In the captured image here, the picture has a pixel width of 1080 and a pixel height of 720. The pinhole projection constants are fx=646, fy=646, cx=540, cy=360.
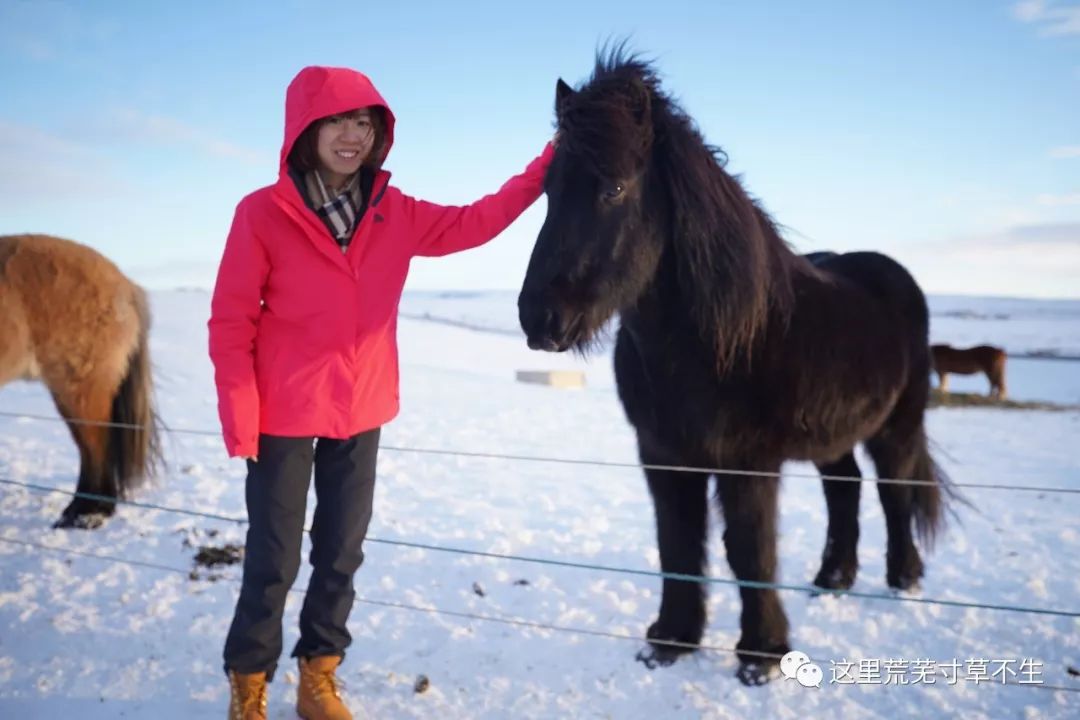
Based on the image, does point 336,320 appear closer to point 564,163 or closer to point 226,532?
point 564,163

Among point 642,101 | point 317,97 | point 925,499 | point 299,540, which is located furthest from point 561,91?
point 925,499

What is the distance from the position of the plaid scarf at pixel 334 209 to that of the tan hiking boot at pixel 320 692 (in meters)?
1.42

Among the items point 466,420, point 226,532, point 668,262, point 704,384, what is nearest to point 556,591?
point 704,384

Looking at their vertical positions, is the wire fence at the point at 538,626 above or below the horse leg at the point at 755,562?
below

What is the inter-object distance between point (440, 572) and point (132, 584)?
1554 millimetres

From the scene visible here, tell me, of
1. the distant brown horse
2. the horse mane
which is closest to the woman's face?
the horse mane

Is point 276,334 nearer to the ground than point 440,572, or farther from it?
farther from it

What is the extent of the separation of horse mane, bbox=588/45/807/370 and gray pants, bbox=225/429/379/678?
4.08 ft

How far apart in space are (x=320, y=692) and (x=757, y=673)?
5.34 ft

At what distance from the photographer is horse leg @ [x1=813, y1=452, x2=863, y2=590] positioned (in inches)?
138

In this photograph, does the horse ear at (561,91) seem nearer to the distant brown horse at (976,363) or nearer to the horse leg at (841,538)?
the horse leg at (841,538)

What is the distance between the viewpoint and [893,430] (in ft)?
11.0

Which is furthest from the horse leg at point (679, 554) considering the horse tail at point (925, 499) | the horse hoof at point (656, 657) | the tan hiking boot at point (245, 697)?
the horse tail at point (925, 499)

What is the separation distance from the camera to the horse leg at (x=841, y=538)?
3512 mm
